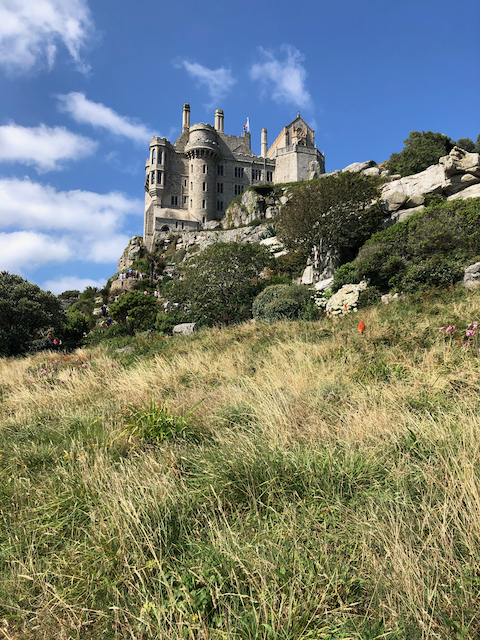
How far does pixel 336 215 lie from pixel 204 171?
38.3 meters

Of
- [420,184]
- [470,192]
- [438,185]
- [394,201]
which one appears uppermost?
[420,184]

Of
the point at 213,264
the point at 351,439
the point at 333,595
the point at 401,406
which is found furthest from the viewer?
the point at 213,264

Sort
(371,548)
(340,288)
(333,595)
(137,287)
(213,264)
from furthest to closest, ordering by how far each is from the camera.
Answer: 1. (137,287)
2. (213,264)
3. (340,288)
4. (371,548)
5. (333,595)

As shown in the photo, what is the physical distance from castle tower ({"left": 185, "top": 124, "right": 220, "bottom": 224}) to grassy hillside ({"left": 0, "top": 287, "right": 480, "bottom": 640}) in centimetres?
5082

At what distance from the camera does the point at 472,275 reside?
1008 cm

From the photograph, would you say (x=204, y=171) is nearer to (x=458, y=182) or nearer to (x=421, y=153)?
(x=421, y=153)

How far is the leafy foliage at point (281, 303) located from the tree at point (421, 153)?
21.4m

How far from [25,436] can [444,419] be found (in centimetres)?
428

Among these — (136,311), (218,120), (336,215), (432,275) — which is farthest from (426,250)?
(218,120)

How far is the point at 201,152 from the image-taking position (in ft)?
170

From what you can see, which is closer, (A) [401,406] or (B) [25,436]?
(A) [401,406]

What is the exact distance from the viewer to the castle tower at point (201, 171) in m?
51.8

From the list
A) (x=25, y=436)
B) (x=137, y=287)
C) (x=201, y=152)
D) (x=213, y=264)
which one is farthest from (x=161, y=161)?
(x=25, y=436)

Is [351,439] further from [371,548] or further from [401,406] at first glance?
[371,548]
